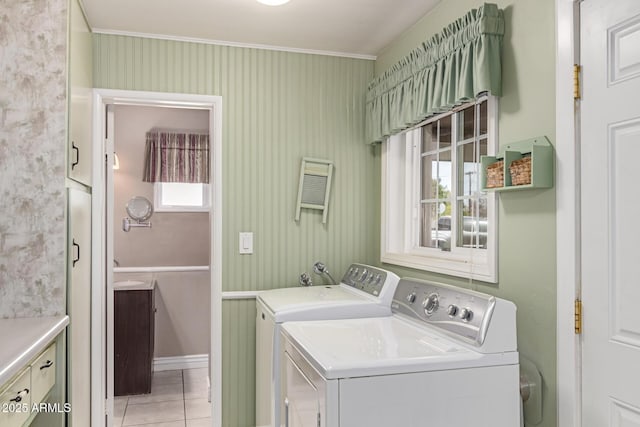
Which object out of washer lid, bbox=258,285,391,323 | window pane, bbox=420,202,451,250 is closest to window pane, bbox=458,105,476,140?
window pane, bbox=420,202,451,250

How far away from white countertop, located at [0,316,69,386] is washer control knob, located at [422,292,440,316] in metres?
1.44

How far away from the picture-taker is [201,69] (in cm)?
296

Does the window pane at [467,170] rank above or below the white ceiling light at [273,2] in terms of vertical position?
below

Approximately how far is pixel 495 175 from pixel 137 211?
10.8 feet

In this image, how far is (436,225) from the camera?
2.75 metres

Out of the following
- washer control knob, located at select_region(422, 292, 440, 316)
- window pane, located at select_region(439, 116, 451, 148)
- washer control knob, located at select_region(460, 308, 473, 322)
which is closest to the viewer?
washer control knob, located at select_region(460, 308, 473, 322)

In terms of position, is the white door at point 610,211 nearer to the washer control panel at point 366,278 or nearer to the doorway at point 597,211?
the doorway at point 597,211

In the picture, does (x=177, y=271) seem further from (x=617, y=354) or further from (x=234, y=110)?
(x=617, y=354)

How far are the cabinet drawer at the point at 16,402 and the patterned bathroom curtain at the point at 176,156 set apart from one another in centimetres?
285

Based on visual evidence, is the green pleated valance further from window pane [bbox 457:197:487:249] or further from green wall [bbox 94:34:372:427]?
window pane [bbox 457:197:487:249]

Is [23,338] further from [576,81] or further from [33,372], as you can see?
[576,81]

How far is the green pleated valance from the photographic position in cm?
196

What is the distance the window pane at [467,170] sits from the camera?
240 cm

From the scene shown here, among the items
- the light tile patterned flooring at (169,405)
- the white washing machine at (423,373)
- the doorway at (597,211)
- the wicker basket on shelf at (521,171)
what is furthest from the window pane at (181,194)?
the doorway at (597,211)
